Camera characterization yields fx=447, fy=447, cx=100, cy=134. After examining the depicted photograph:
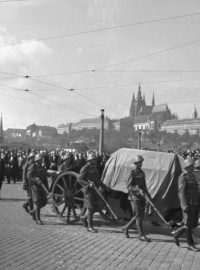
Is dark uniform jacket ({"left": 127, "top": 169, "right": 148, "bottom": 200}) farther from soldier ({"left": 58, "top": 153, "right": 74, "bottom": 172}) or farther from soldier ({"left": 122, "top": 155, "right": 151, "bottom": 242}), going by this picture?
soldier ({"left": 58, "top": 153, "right": 74, "bottom": 172})

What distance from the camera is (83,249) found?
7723mm

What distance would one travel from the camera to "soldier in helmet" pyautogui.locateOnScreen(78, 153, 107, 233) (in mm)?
9703

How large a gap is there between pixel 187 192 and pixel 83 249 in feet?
6.99

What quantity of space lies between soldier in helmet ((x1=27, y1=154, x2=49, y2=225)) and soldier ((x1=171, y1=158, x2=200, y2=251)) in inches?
145

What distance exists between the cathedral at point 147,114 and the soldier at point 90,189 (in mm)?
163951

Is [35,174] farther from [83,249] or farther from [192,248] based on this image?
[192,248]

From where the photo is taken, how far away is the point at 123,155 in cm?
1071

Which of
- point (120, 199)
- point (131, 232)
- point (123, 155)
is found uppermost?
point (123, 155)

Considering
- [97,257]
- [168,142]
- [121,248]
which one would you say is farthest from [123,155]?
[168,142]

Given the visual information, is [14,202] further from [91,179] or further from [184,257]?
[184,257]

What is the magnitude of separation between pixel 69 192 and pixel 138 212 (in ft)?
7.77

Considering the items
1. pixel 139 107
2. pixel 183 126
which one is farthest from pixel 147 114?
pixel 183 126

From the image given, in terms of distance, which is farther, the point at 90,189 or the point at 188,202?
the point at 90,189

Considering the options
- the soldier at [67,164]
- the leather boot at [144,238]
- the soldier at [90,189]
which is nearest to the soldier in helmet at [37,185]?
the soldier at [90,189]
